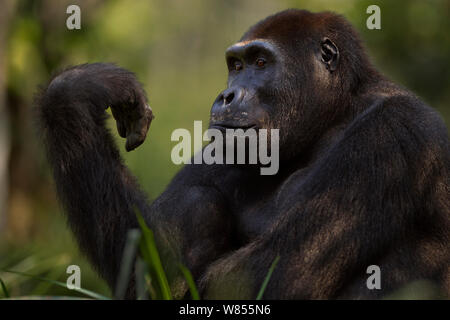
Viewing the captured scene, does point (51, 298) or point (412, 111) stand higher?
point (412, 111)

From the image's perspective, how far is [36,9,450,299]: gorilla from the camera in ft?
13.9

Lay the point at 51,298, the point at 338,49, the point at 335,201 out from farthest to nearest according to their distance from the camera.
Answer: the point at 338,49 → the point at 335,201 → the point at 51,298

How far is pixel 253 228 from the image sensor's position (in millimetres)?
4918

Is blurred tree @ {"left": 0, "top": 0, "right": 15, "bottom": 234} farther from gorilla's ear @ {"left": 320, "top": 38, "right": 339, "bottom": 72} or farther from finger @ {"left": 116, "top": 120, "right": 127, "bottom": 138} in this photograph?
gorilla's ear @ {"left": 320, "top": 38, "right": 339, "bottom": 72}

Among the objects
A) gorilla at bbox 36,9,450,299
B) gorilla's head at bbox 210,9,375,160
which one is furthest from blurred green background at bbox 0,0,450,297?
gorilla's head at bbox 210,9,375,160

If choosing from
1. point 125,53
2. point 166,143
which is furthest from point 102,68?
point 166,143

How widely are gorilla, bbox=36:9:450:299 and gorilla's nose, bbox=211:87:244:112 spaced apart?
10mm

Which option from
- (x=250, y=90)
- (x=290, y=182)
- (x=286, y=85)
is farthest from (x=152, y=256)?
(x=286, y=85)

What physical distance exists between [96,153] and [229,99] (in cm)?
99

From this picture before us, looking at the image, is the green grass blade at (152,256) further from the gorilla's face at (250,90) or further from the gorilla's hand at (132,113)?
the gorilla's face at (250,90)

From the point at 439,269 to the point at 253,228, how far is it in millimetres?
1181

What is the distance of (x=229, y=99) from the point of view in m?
4.98
